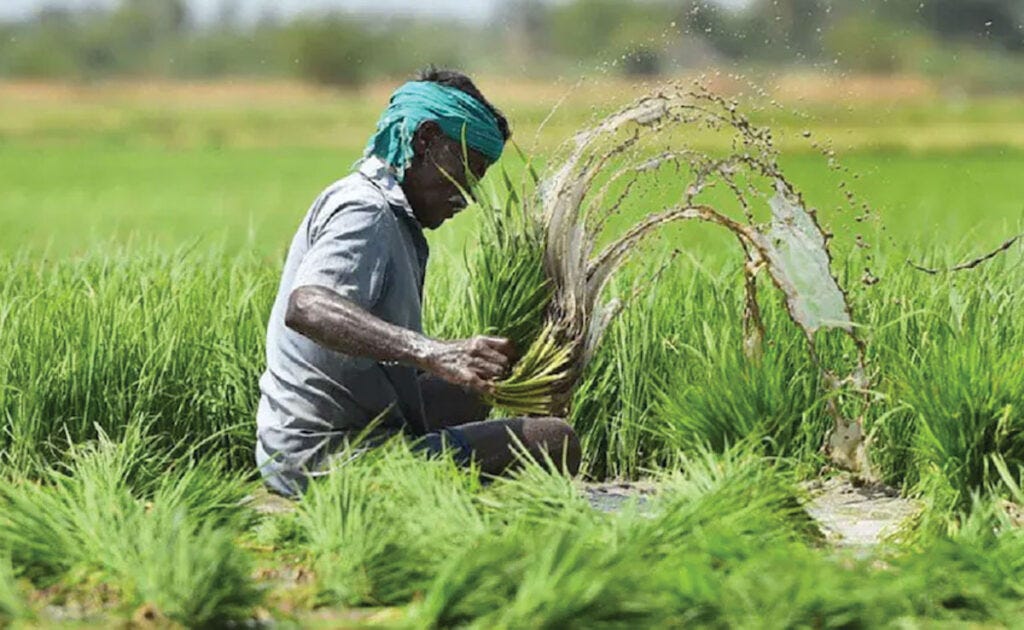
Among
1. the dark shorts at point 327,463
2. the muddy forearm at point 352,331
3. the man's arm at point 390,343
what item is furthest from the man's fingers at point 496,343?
the dark shorts at point 327,463

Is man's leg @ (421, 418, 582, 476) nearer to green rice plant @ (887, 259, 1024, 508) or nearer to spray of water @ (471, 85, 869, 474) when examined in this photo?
spray of water @ (471, 85, 869, 474)

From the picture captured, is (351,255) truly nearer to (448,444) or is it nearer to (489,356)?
(489,356)

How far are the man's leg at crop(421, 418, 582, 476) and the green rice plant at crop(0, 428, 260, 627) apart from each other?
68 cm

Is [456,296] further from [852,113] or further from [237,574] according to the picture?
[237,574]

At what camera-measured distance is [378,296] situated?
190 inches

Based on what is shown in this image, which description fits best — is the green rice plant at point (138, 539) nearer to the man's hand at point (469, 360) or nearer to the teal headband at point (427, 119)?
the man's hand at point (469, 360)

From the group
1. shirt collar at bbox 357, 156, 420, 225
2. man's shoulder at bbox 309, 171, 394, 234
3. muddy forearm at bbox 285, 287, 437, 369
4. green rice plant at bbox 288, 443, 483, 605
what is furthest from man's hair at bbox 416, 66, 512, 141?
green rice plant at bbox 288, 443, 483, 605

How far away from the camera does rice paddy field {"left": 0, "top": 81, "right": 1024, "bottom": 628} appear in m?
3.77

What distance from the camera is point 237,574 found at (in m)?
3.78

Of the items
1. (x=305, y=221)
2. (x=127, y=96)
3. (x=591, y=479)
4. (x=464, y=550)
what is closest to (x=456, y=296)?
(x=591, y=479)

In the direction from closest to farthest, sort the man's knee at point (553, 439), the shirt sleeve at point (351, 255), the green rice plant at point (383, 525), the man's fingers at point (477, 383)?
the green rice plant at point (383, 525) → the man's fingers at point (477, 383) → the shirt sleeve at point (351, 255) → the man's knee at point (553, 439)

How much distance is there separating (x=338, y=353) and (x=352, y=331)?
0.33 m

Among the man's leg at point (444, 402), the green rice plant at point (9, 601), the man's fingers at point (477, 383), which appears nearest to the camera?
the green rice plant at point (9, 601)

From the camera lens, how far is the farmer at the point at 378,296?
15.5 ft
